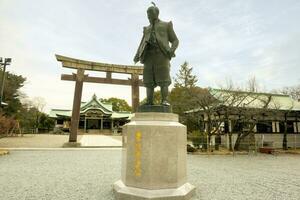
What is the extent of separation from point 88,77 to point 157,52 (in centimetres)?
1136

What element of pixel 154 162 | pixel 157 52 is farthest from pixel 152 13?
pixel 154 162

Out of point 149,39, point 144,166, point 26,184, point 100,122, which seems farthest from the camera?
point 100,122

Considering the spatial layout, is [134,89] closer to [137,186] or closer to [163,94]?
[163,94]

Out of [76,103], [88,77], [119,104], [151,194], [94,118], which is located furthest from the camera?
[119,104]

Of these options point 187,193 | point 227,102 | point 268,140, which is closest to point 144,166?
point 187,193

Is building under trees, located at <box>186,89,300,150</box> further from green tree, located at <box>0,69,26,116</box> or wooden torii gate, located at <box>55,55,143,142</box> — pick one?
green tree, located at <box>0,69,26,116</box>

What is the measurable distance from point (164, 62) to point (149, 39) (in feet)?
1.91

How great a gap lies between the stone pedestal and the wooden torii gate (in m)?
9.94

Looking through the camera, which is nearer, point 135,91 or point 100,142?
point 135,91

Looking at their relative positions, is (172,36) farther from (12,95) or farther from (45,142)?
(12,95)

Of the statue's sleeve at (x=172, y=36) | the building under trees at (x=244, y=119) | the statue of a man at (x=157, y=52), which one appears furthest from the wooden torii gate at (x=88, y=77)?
the statue's sleeve at (x=172, y=36)

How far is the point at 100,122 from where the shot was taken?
39500 millimetres

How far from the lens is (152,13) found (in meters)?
4.85

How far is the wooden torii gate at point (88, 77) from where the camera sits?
48.4 ft
